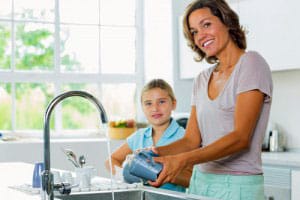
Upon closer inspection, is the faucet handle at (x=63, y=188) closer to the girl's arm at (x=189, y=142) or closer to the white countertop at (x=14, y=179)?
the white countertop at (x=14, y=179)

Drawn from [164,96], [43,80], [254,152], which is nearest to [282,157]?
[164,96]

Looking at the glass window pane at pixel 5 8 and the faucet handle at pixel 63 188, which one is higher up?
the glass window pane at pixel 5 8

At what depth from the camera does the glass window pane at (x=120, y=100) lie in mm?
6211

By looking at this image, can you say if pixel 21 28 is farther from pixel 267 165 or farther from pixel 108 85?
pixel 267 165

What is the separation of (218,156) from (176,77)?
11.7 feet

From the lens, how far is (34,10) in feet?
19.4

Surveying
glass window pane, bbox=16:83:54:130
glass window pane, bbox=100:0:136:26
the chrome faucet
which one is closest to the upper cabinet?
glass window pane, bbox=100:0:136:26

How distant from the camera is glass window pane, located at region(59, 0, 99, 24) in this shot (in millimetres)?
6039

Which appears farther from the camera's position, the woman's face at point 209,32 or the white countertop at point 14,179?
the woman's face at point 209,32

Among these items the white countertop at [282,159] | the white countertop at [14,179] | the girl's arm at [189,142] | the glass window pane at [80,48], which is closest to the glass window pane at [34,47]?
the glass window pane at [80,48]

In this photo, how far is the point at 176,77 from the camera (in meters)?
5.91

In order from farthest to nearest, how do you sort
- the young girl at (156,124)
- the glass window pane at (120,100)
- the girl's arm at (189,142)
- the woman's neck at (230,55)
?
1. the glass window pane at (120,100)
2. the young girl at (156,124)
3. the girl's arm at (189,142)
4. the woman's neck at (230,55)

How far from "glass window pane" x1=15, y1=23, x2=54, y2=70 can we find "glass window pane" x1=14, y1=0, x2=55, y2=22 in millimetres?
75

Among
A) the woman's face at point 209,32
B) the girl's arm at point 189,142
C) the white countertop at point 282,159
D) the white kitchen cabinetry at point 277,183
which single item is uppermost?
the woman's face at point 209,32
